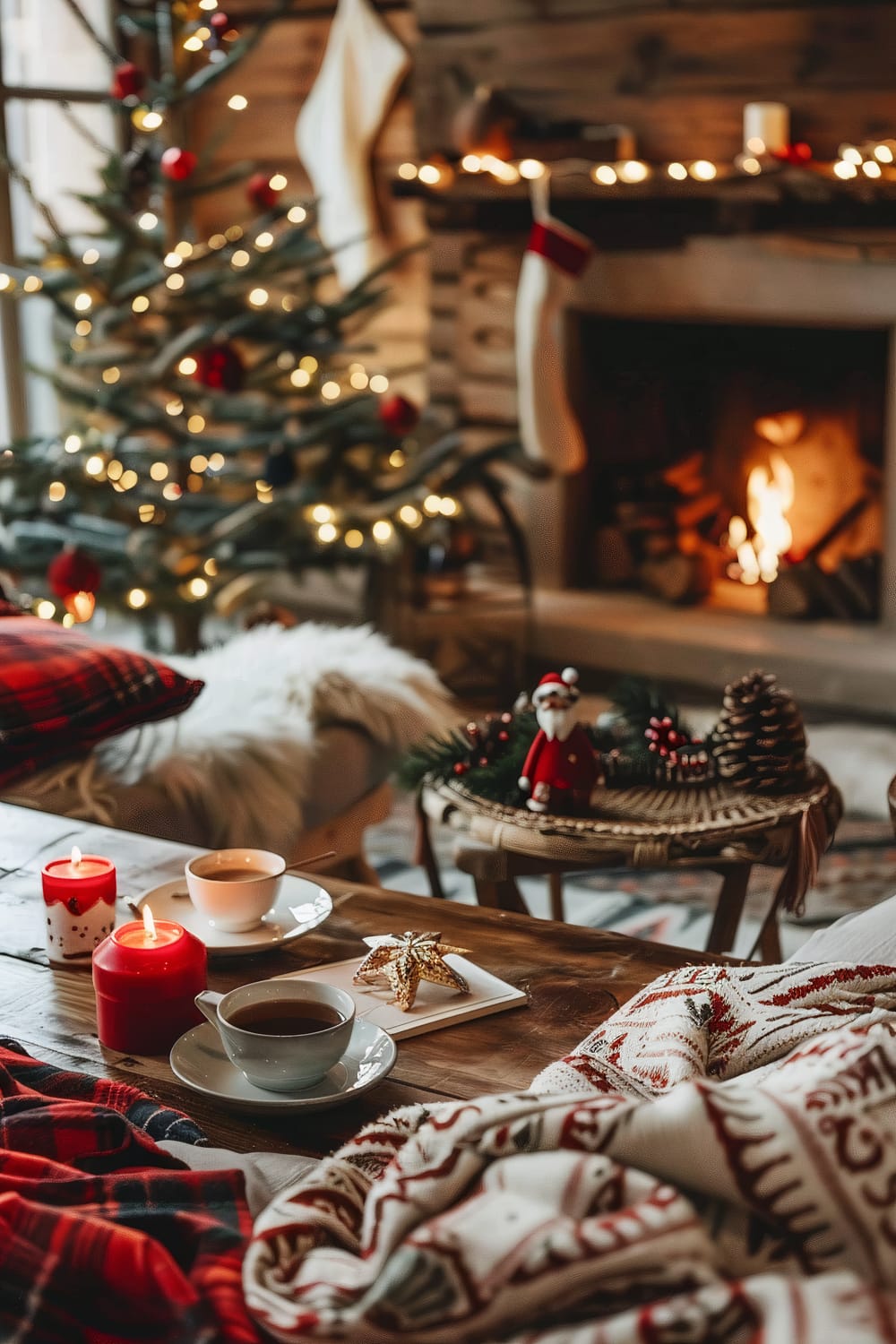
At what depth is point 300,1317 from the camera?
0.64 m

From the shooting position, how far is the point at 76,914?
1151 millimetres

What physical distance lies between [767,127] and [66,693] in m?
2.25

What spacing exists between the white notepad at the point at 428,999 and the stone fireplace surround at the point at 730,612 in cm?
238

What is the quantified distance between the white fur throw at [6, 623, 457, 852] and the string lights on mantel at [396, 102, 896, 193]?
58.9 inches

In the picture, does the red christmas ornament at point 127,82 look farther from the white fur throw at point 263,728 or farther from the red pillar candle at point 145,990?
the red pillar candle at point 145,990

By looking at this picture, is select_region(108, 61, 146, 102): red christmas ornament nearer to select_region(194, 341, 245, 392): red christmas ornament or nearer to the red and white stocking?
select_region(194, 341, 245, 392): red christmas ornament

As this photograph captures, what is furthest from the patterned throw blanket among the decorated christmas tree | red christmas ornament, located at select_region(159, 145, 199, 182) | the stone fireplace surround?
the stone fireplace surround

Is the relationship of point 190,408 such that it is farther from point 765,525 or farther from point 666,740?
point 666,740

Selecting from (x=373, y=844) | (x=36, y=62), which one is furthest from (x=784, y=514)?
(x=36, y=62)

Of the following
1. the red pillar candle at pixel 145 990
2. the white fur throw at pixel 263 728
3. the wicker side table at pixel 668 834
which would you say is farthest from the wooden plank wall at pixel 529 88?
the red pillar candle at pixel 145 990

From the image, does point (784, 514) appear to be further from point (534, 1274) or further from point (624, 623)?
point (534, 1274)

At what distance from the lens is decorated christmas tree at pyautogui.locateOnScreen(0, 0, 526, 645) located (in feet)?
10.4

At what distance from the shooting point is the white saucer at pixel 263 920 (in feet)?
3.84

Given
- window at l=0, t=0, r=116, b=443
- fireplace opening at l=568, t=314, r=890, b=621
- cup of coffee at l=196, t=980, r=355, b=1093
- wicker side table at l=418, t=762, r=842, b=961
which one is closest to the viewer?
cup of coffee at l=196, t=980, r=355, b=1093
